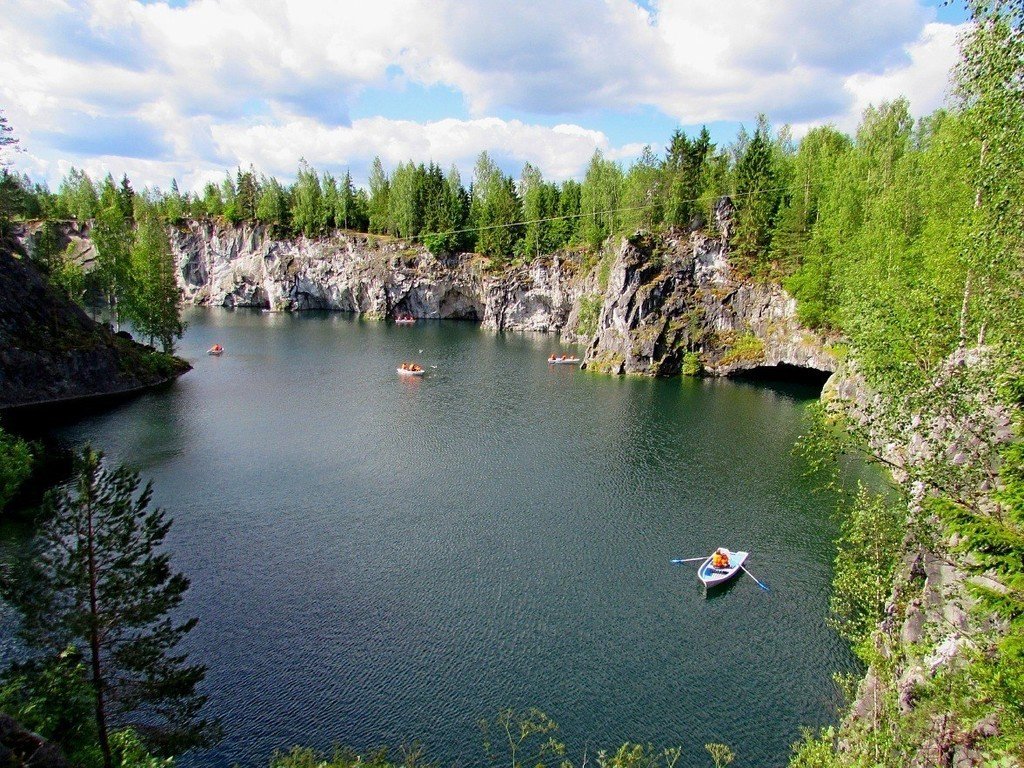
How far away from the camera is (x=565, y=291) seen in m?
109

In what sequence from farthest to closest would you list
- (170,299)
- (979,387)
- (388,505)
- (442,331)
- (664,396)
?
(442,331), (170,299), (664,396), (388,505), (979,387)

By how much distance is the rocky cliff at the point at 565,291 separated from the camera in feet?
229

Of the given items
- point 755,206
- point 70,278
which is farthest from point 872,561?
point 70,278

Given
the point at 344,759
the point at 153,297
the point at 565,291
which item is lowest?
the point at 344,759

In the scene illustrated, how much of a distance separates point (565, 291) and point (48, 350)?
76.6 meters

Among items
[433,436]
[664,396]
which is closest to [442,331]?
[664,396]

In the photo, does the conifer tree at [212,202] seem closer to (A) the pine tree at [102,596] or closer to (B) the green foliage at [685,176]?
(B) the green foliage at [685,176]

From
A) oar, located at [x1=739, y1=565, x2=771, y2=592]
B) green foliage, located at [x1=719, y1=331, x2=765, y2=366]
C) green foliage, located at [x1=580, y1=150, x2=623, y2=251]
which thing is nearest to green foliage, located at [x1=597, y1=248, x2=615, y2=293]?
green foliage, located at [x1=580, y1=150, x2=623, y2=251]

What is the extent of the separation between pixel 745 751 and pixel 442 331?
9458cm

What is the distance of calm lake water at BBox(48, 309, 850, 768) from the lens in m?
19.9

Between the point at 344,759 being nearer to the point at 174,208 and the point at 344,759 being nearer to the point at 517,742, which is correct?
the point at 517,742

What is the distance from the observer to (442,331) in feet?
357

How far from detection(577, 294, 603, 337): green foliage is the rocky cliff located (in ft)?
0.85

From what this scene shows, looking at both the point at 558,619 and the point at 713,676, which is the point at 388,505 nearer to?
the point at 558,619
